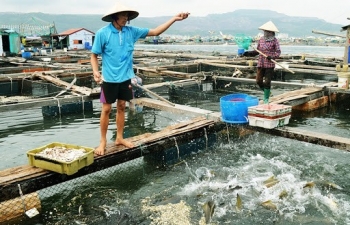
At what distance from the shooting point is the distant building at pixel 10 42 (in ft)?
99.3

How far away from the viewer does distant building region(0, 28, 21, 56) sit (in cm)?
3028

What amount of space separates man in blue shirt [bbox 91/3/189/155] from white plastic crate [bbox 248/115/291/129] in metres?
2.32

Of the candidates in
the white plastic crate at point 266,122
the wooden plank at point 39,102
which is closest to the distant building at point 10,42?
the wooden plank at point 39,102

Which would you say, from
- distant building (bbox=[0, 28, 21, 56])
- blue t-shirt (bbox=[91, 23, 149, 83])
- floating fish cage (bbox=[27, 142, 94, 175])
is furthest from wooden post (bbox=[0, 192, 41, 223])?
distant building (bbox=[0, 28, 21, 56])

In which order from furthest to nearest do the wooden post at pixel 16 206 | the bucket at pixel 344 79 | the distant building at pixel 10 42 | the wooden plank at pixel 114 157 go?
the distant building at pixel 10 42 → the bucket at pixel 344 79 → the wooden post at pixel 16 206 → the wooden plank at pixel 114 157

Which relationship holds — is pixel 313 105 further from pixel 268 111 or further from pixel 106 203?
pixel 106 203

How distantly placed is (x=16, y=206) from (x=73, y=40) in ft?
143

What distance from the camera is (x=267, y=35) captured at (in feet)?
25.4

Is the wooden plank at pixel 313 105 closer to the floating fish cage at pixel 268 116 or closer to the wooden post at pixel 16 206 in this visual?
the floating fish cage at pixel 268 116

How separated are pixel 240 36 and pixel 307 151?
10.4ft

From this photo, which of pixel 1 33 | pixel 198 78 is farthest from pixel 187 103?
pixel 1 33

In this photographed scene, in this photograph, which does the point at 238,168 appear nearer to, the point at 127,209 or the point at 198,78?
the point at 127,209

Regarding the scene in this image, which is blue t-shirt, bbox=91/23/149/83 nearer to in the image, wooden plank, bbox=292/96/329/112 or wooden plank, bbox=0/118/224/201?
wooden plank, bbox=0/118/224/201

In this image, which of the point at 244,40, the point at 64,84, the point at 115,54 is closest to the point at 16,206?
the point at 115,54
